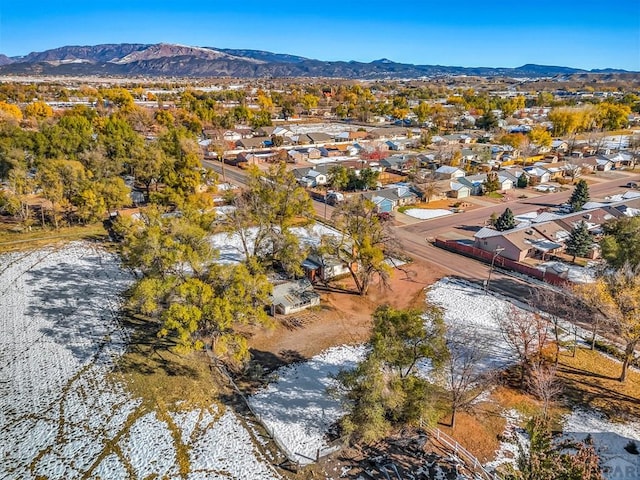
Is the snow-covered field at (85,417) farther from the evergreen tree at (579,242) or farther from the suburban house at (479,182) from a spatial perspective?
the suburban house at (479,182)

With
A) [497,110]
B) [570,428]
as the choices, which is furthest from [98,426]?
[497,110]

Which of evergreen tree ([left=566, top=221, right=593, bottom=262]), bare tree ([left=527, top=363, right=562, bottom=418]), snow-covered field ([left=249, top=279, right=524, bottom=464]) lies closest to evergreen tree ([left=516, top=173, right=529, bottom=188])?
evergreen tree ([left=566, top=221, right=593, bottom=262])

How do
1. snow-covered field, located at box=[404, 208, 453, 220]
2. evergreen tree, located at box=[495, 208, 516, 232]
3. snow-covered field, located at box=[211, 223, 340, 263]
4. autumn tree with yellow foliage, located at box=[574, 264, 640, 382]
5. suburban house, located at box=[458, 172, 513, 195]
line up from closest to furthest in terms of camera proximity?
autumn tree with yellow foliage, located at box=[574, 264, 640, 382], snow-covered field, located at box=[211, 223, 340, 263], evergreen tree, located at box=[495, 208, 516, 232], snow-covered field, located at box=[404, 208, 453, 220], suburban house, located at box=[458, 172, 513, 195]

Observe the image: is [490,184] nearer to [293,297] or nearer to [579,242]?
[579,242]

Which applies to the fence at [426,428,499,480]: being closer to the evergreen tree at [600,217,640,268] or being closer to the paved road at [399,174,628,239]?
the evergreen tree at [600,217,640,268]

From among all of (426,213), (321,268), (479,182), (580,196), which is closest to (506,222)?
(426,213)

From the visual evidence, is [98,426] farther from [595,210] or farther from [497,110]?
[497,110]

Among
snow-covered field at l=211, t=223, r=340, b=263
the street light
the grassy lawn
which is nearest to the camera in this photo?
the street light
